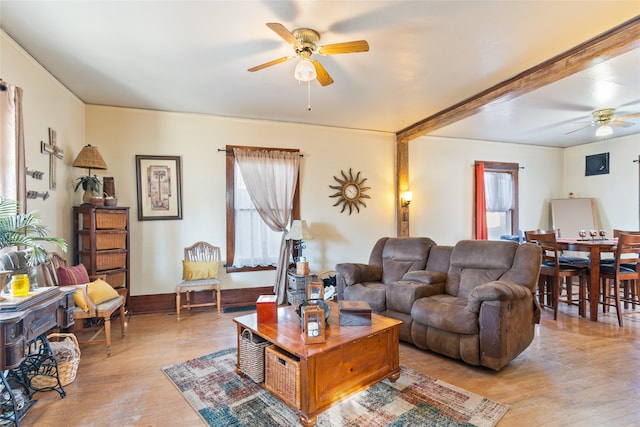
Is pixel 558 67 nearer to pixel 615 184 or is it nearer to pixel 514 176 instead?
pixel 514 176

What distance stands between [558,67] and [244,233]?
4130mm

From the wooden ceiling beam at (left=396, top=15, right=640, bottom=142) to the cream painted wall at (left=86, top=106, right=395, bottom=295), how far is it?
1613 mm

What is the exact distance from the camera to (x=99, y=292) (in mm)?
3107

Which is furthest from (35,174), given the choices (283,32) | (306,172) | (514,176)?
(514,176)

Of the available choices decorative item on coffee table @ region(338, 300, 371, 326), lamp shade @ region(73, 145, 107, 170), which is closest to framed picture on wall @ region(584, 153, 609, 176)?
decorative item on coffee table @ region(338, 300, 371, 326)

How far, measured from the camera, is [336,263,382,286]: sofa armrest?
12.2ft

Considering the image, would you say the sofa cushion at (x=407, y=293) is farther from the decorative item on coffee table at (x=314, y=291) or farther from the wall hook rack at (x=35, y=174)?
the wall hook rack at (x=35, y=174)

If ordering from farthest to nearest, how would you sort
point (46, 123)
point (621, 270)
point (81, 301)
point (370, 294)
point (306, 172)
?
point (306, 172) < point (621, 270) < point (370, 294) < point (46, 123) < point (81, 301)

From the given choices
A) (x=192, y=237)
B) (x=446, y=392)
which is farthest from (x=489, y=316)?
(x=192, y=237)

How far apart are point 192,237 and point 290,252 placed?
1.41m

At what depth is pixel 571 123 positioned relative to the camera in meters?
5.20

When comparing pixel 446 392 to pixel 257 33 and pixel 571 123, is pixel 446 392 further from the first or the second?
pixel 571 123

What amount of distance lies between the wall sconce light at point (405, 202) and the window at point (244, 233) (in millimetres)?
2244

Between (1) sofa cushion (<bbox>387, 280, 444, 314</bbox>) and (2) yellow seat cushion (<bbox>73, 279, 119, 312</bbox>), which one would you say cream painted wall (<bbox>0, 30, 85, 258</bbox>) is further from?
(1) sofa cushion (<bbox>387, 280, 444, 314</bbox>)
